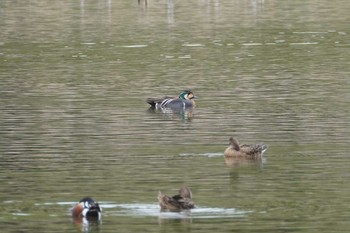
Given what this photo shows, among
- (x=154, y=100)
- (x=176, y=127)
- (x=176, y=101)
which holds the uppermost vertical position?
(x=176, y=127)

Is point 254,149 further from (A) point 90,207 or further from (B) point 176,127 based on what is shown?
(A) point 90,207

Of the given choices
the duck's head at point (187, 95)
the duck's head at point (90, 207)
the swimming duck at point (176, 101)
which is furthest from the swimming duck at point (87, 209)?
the duck's head at point (187, 95)

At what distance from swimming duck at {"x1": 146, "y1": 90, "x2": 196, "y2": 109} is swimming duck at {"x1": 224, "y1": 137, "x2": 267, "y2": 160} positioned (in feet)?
30.9

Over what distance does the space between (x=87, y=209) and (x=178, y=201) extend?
1426mm

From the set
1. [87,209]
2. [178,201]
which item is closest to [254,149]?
[178,201]

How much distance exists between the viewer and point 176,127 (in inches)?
1268

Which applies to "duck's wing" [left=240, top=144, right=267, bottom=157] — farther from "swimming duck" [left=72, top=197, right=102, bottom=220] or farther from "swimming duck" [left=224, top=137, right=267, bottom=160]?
"swimming duck" [left=72, top=197, right=102, bottom=220]

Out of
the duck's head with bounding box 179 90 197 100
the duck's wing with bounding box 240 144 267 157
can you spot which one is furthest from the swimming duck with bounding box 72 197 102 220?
the duck's head with bounding box 179 90 197 100

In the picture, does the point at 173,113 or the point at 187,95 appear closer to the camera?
the point at 173,113

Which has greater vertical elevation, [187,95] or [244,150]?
[244,150]

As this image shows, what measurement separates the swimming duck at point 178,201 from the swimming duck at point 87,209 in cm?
95

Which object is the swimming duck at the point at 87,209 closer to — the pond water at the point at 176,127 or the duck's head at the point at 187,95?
the pond water at the point at 176,127

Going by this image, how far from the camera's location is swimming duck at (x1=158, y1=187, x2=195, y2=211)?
2091 cm

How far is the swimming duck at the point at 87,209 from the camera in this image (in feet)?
66.4
